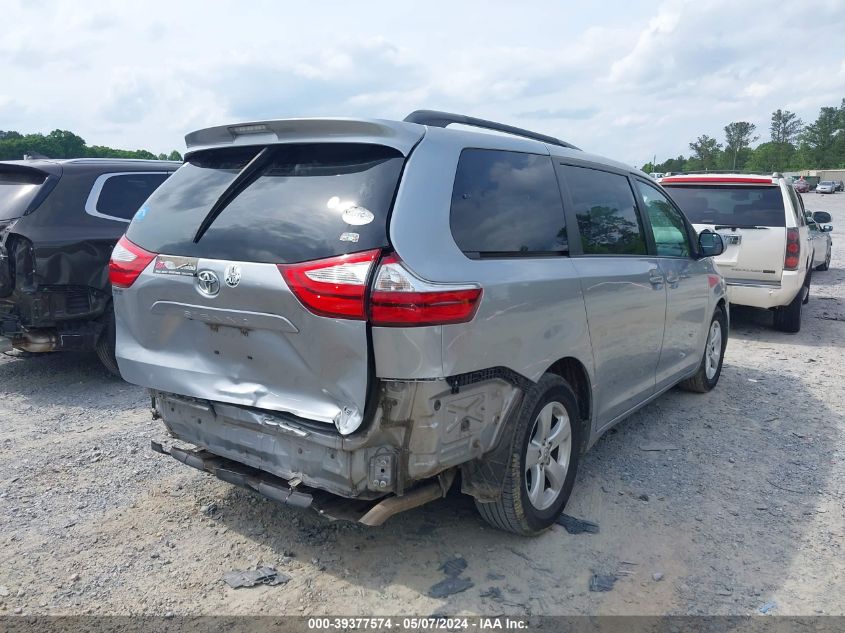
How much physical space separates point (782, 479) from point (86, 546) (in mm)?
4027

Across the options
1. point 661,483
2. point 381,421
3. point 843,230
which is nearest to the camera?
point 381,421

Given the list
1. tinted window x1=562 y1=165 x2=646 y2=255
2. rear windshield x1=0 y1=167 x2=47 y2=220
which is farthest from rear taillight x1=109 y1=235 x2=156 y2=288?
rear windshield x1=0 y1=167 x2=47 y2=220

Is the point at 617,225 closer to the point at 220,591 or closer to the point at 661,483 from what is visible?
the point at 661,483

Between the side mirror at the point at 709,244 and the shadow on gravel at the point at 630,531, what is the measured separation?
1.46 metres

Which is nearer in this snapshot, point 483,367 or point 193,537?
point 483,367

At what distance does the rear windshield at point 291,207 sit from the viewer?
8.96ft

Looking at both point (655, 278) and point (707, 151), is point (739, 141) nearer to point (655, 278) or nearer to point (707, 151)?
point (707, 151)

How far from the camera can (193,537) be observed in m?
3.45

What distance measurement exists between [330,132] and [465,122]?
0.83 meters

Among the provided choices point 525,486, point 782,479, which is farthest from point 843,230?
point 525,486

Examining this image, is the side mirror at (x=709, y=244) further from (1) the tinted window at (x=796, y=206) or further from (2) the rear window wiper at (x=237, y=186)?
(2) the rear window wiper at (x=237, y=186)

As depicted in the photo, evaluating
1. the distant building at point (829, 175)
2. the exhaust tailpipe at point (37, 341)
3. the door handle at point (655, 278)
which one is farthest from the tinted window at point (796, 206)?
the distant building at point (829, 175)

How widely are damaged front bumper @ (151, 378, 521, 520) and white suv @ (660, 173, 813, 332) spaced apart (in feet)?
19.9

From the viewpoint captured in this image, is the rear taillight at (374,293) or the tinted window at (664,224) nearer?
the rear taillight at (374,293)
